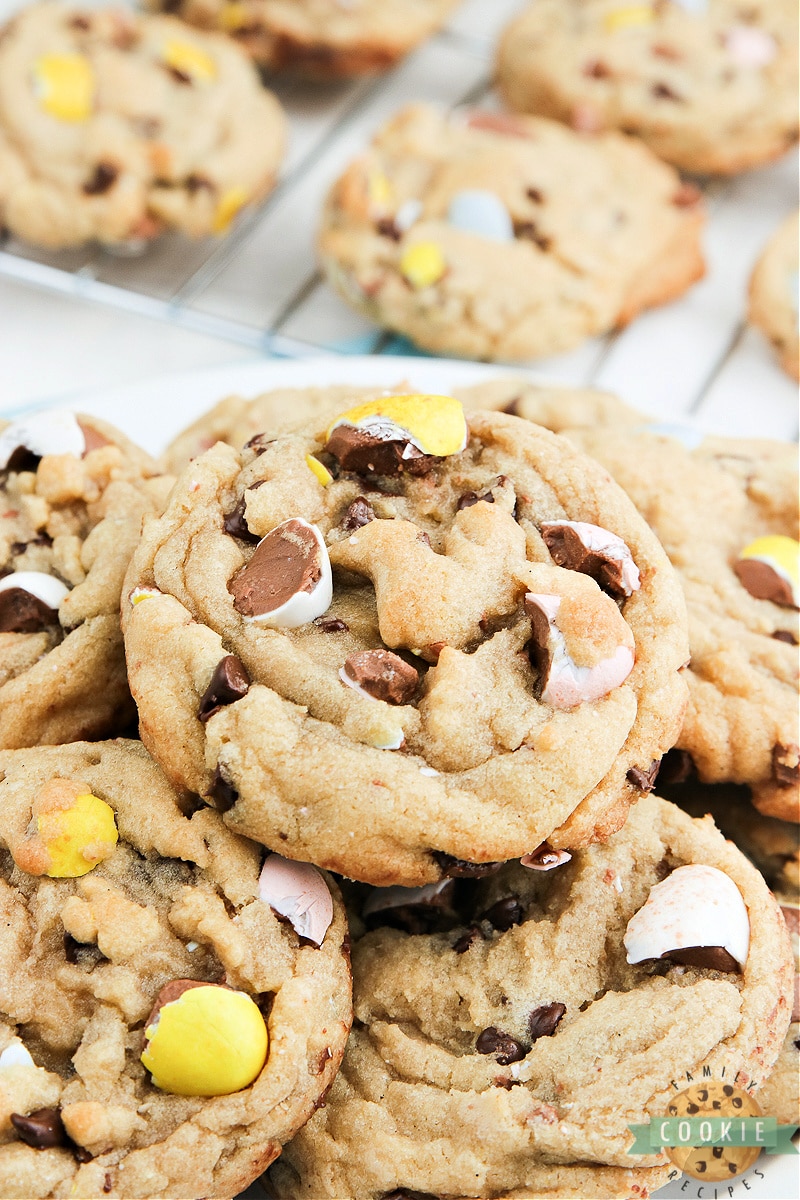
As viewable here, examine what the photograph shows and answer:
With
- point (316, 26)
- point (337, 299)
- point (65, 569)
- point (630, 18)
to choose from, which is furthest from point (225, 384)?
point (630, 18)

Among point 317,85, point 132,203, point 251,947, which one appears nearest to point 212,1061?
point 251,947

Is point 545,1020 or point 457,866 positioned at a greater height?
point 457,866

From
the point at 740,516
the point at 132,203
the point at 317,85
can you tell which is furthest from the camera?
the point at 317,85

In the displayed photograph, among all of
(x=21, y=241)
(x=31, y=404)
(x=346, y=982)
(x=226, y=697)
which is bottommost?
(x=21, y=241)

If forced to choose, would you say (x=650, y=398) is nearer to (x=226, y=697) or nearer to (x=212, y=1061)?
(x=226, y=697)

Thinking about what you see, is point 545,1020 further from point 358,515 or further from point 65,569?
point 65,569

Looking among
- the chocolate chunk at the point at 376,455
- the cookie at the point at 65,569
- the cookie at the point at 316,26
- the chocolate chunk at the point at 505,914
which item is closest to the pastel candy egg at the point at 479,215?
the cookie at the point at 316,26

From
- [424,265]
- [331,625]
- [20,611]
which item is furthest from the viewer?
[424,265]
